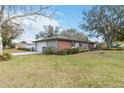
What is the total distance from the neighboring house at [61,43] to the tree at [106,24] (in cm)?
101

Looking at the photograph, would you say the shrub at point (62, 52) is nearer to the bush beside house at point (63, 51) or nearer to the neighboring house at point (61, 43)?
the bush beside house at point (63, 51)

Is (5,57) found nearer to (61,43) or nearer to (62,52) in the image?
(62,52)

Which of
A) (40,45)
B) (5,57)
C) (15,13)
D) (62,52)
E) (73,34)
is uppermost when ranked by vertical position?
(15,13)

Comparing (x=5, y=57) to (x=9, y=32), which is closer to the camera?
(x=5, y=57)

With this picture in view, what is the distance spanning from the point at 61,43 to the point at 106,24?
7.92 feet

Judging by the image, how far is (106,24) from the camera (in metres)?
8.05

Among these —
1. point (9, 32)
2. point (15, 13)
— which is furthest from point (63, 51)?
point (9, 32)

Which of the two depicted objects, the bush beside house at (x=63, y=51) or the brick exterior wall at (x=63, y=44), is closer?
the brick exterior wall at (x=63, y=44)

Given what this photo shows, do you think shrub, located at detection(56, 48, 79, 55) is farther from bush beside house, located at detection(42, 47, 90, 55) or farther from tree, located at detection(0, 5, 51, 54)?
tree, located at detection(0, 5, 51, 54)

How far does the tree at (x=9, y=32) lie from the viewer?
8531 mm

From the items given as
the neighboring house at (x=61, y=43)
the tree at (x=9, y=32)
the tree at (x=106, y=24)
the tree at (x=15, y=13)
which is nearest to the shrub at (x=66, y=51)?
the neighboring house at (x=61, y=43)

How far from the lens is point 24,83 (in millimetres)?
3943

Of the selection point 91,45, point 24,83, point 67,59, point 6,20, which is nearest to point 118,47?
point 91,45
